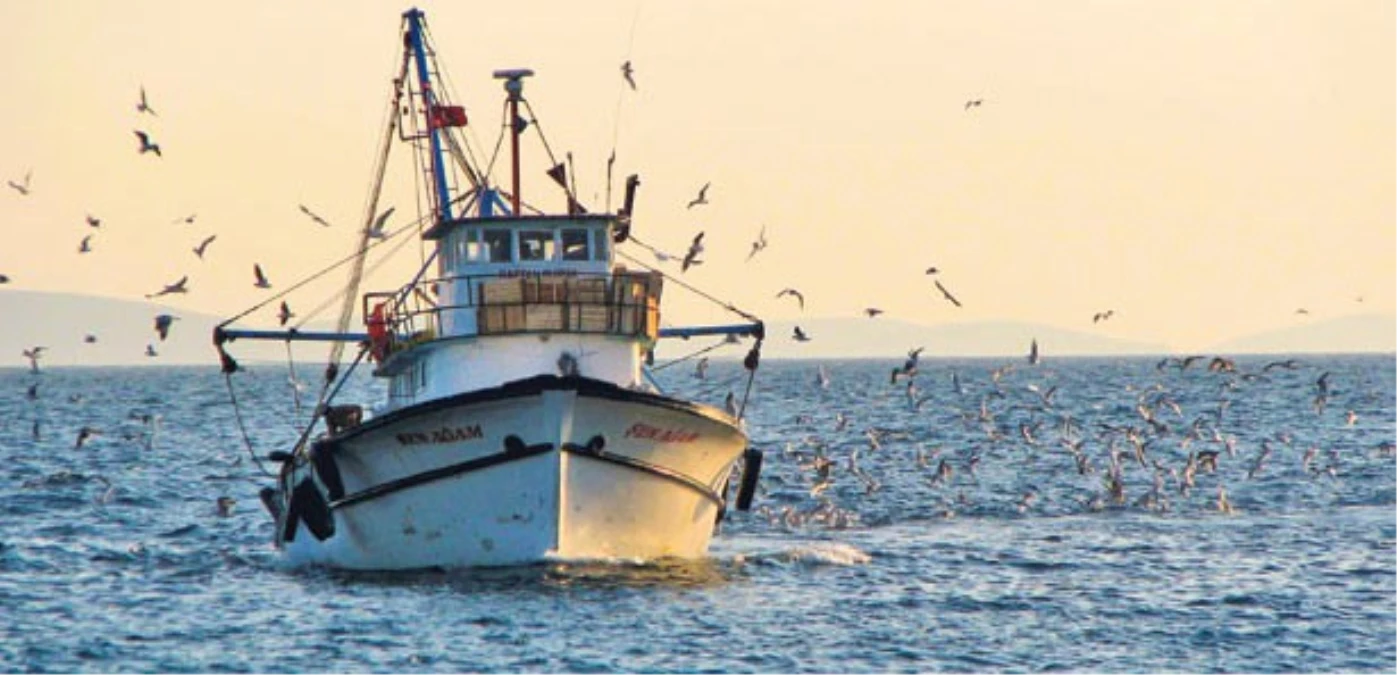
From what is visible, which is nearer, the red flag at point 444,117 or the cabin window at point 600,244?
the cabin window at point 600,244

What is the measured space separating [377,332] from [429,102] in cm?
857

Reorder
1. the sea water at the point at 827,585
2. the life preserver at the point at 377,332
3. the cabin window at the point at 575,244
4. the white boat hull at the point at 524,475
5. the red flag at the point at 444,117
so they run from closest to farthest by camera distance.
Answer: the sea water at the point at 827,585 → the white boat hull at the point at 524,475 → the cabin window at the point at 575,244 → the life preserver at the point at 377,332 → the red flag at the point at 444,117

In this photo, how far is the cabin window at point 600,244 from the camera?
4297 centimetres

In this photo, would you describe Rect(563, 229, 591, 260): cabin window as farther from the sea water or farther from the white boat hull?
the sea water

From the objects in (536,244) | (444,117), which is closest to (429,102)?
(444,117)

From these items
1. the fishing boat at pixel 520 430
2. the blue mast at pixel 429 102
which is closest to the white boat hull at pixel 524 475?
the fishing boat at pixel 520 430

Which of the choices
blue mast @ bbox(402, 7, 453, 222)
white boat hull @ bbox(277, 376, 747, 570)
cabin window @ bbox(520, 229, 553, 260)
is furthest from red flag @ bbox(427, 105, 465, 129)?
white boat hull @ bbox(277, 376, 747, 570)

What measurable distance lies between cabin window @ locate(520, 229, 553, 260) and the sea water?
20.4ft

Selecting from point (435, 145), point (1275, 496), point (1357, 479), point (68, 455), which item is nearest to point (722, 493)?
point (435, 145)

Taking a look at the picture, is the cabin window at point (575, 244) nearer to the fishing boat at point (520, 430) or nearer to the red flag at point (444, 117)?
the fishing boat at point (520, 430)

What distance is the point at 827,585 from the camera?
3972 centimetres

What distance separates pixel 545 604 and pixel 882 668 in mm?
6592

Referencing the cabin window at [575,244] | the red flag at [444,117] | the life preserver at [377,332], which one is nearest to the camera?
the cabin window at [575,244]

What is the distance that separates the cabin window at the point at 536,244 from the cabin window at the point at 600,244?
0.79 meters
